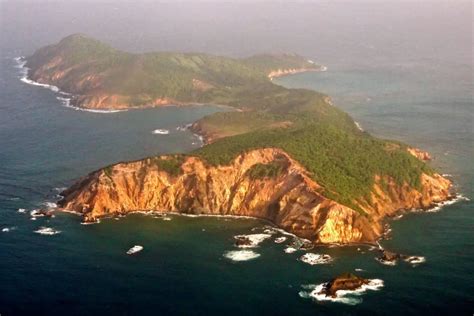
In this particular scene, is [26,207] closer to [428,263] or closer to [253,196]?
[253,196]

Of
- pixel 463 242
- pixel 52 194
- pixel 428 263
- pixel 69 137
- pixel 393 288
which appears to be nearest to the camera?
pixel 393 288

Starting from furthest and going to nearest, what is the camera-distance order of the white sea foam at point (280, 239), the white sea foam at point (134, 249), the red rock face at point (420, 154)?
the red rock face at point (420, 154) < the white sea foam at point (280, 239) < the white sea foam at point (134, 249)

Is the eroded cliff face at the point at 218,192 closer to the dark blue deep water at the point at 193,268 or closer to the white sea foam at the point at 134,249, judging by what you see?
the dark blue deep water at the point at 193,268

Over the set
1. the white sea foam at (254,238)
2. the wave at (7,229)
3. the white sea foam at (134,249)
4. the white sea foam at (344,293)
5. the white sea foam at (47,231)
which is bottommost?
the white sea foam at (344,293)

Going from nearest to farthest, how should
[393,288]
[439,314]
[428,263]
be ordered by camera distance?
[439,314] → [393,288] → [428,263]

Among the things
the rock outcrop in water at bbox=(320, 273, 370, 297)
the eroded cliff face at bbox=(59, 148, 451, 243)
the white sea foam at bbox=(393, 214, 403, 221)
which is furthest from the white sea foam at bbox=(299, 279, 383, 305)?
the white sea foam at bbox=(393, 214, 403, 221)

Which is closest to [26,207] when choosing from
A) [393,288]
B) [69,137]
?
[69,137]

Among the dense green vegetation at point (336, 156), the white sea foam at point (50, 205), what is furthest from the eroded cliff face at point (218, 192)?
the dense green vegetation at point (336, 156)

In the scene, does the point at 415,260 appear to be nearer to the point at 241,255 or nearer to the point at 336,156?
the point at 241,255
